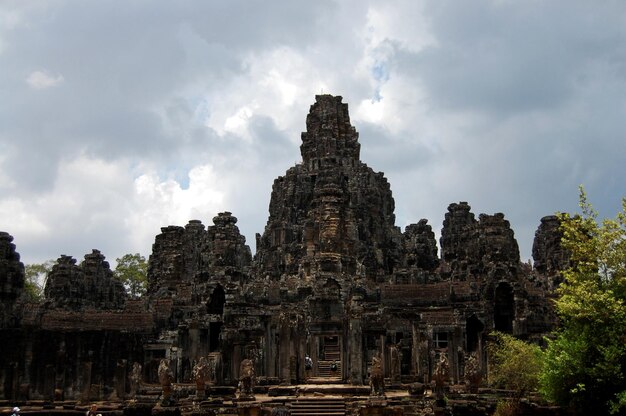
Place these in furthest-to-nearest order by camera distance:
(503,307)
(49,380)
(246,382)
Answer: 1. (503,307)
2. (49,380)
3. (246,382)

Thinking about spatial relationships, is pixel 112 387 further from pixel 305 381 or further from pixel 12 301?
pixel 305 381

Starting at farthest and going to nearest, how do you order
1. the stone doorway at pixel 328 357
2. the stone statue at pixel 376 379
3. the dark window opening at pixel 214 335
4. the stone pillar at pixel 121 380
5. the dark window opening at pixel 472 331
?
the dark window opening at pixel 214 335 < the stone doorway at pixel 328 357 < the dark window opening at pixel 472 331 < the stone pillar at pixel 121 380 < the stone statue at pixel 376 379

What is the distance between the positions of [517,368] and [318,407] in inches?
317

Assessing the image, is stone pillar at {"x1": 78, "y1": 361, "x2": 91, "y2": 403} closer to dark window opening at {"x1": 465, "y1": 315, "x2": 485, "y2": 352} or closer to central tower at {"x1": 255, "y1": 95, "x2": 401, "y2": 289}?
central tower at {"x1": 255, "y1": 95, "x2": 401, "y2": 289}

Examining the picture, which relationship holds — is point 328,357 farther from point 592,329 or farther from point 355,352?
point 592,329

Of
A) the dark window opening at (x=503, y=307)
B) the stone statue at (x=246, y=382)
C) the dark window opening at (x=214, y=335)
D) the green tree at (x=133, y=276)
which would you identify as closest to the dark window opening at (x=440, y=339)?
the dark window opening at (x=503, y=307)

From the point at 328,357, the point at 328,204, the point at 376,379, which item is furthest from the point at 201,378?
the point at 328,204

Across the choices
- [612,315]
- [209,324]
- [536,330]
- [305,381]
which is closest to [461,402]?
[612,315]

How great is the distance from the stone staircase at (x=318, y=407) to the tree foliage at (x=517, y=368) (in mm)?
6763

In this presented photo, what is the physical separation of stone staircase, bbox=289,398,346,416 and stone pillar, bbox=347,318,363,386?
4478 millimetres

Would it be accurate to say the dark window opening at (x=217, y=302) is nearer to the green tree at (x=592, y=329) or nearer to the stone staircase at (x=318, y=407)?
the stone staircase at (x=318, y=407)

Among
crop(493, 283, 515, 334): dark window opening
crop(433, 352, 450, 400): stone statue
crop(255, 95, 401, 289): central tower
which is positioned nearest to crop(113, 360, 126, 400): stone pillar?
crop(255, 95, 401, 289): central tower

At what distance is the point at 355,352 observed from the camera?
34969 millimetres

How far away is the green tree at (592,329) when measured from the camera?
21.7m
